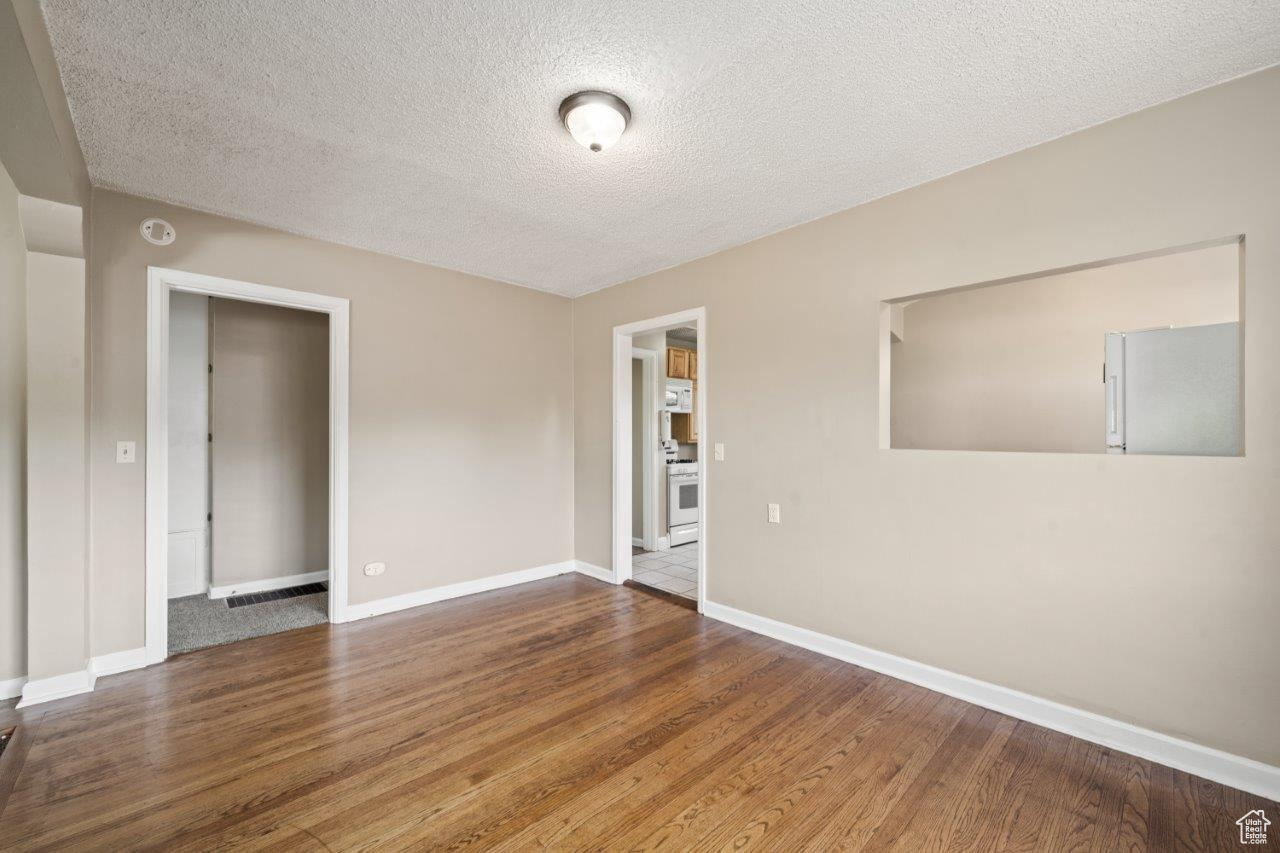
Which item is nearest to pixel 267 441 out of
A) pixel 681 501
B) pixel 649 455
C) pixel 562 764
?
pixel 649 455

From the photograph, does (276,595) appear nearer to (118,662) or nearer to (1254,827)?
(118,662)

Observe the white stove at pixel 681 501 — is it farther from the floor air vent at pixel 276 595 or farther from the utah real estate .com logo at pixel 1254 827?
the utah real estate .com logo at pixel 1254 827

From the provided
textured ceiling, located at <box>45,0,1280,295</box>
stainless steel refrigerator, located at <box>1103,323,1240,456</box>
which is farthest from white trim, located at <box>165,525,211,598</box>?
stainless steel refrigerator, located at <box>1103,323,1240,456</box>

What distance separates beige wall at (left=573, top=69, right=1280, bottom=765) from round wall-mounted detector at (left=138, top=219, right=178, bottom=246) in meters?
3.35

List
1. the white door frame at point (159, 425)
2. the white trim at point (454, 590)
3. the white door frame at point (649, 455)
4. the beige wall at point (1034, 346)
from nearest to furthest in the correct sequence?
the white door frame at point (159, 425), the beige wall at point (1034, 346), the white trim at point (454, 590), the white door frame at point (649, 455)

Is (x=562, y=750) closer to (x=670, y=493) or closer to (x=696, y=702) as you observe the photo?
(x=696, y=702)

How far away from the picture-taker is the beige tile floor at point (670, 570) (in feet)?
14.8

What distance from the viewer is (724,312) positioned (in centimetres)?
378

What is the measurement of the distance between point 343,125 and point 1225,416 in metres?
3.81

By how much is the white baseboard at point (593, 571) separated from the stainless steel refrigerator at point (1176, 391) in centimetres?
357

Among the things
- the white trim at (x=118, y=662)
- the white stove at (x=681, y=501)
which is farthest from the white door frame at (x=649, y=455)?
the white trim at (x=118, y=662)

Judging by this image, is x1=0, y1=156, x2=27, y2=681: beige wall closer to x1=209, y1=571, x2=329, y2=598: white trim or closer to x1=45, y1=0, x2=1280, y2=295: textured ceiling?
x1=45, y1=0, x2=1280, y2=295: textured ceiling

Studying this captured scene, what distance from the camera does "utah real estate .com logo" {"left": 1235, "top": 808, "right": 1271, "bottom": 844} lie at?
171 centimetres

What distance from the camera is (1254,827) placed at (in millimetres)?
1759
